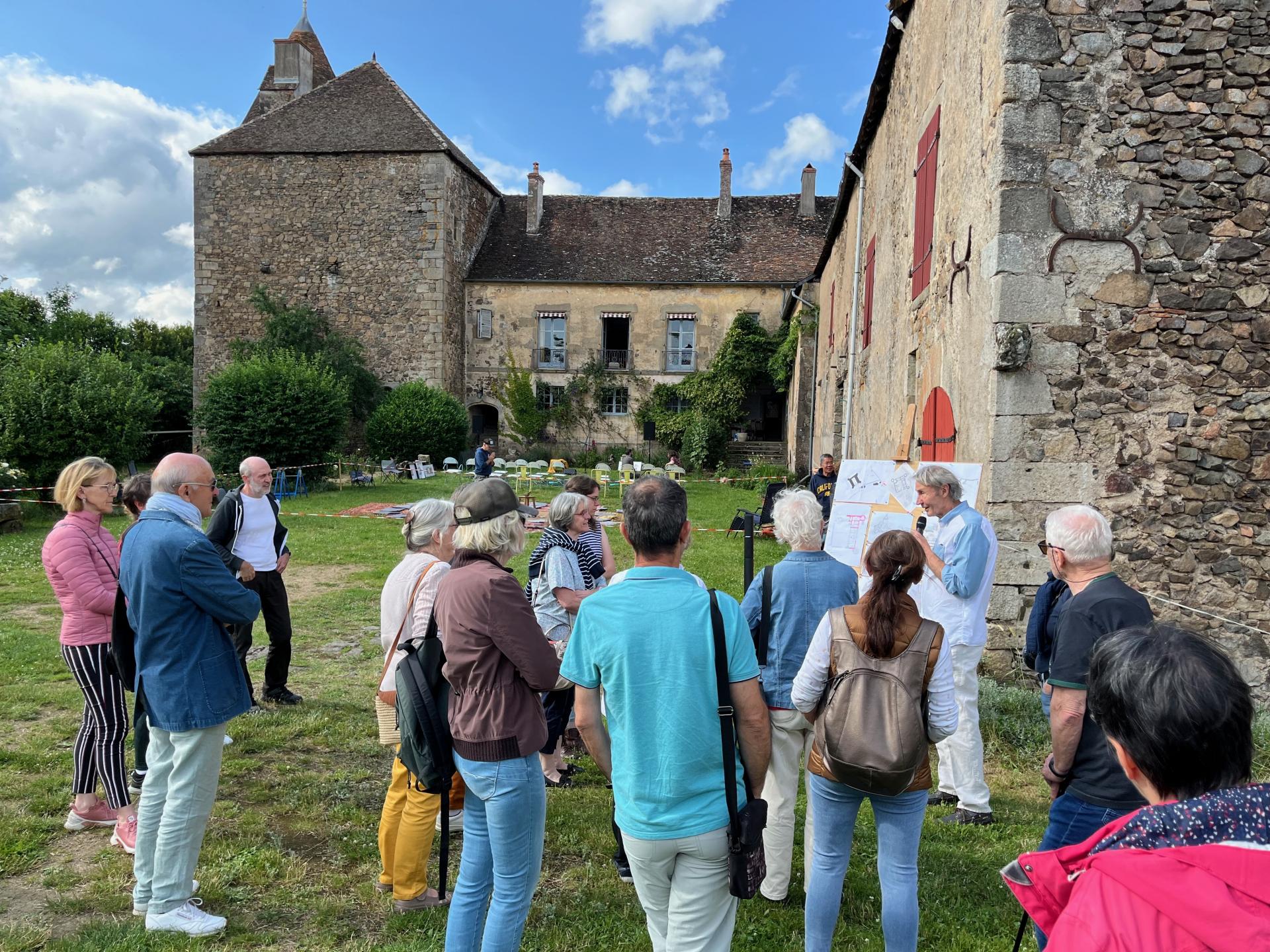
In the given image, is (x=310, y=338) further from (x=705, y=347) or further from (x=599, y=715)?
(x=599, y=715)

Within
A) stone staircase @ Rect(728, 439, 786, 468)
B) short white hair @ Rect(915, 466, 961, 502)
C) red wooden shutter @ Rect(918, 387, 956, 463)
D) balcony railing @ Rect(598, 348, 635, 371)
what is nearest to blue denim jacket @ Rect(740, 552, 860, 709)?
short white hair @ Rect(915, 466, 961, 502)

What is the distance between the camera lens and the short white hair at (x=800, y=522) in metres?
2.98

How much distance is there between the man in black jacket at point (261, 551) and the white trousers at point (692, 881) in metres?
3.53

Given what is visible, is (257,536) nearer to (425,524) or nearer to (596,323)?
(425,524)

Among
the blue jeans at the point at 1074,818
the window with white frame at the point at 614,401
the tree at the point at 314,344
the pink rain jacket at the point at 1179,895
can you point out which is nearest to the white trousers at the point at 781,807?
the blue jeans at the point at 1074,818

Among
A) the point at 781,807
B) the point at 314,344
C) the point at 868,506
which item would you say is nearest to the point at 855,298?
the point at 868,506

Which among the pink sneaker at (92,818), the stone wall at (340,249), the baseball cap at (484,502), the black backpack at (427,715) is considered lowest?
the pink sneaker at (92,818)

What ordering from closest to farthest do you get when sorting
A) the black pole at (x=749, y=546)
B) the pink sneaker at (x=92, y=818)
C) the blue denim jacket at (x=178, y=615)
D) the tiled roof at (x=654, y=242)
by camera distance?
1. the blue denim jacket at (x=178, y=615)
2. the black pole at (x=749, y=546)
3. the pink sneaker at (x=92, y=818)
4. the tiled roof at (x=654, y=242)

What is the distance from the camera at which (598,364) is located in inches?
1086

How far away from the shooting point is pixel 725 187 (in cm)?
2864

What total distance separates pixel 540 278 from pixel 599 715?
2614cm

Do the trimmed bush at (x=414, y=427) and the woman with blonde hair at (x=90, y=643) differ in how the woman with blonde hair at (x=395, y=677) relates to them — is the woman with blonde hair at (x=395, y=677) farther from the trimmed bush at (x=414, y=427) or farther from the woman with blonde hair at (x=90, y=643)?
the trimmed bush at (x=414, y=427)

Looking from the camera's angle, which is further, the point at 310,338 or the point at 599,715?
the point at 310,338

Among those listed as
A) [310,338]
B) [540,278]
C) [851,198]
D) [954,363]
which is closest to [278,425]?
[310,338]
